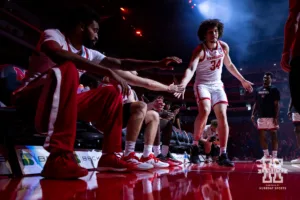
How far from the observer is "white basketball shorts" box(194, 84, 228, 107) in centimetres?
336

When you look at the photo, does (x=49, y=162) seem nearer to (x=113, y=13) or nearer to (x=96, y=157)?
(x=96, y=157)

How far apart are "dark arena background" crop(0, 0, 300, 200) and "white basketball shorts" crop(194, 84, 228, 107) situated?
725 millimetres

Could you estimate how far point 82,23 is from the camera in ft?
6.01

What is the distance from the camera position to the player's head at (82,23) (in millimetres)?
1825

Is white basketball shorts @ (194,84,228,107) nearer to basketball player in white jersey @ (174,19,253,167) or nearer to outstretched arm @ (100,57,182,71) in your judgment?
basketball player in white jersey @ (174,19,253,167)

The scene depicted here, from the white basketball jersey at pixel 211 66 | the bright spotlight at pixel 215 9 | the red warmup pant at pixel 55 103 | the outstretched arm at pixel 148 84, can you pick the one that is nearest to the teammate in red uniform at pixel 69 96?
the red warmup pant at pixel 55 103

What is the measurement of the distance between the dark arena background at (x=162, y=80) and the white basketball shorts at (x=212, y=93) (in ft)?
2.38

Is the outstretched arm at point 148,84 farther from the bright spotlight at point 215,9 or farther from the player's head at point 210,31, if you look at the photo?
the bright spotlight at point 215,9

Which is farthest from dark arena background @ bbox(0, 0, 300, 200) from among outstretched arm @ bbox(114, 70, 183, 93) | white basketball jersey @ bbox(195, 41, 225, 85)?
white basketball jersey @ bbox(195, 41, 225, 85)

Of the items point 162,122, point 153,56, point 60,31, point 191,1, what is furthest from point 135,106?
point 153,56

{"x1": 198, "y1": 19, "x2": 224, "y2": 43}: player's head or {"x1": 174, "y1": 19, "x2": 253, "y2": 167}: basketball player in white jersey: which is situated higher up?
{"x1": 198, "y1": 19, "x2": 224, "y2": 43}: player's head

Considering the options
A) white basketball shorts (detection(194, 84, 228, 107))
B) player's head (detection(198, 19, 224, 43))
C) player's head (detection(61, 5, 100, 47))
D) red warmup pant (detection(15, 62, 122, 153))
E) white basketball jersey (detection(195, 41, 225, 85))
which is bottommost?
red warmup pant (detection(15, 62, 122, 153))

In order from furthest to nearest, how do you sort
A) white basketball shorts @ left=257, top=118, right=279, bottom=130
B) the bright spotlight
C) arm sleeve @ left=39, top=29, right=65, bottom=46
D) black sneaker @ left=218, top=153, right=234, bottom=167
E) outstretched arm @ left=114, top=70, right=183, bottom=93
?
1. the bright spotlight
2. white basketball shorts @ left=257, top=118, right=279, bottom=130
3. black sneaker @ left=218, top=153, right=234, bottom=167
4. outstretched arm @ left=114, top=70, right=183, bottom=93
5. arm sleeve @ left=39, top=29, right=65, bottom=46

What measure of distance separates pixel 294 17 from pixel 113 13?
28.1 ft
